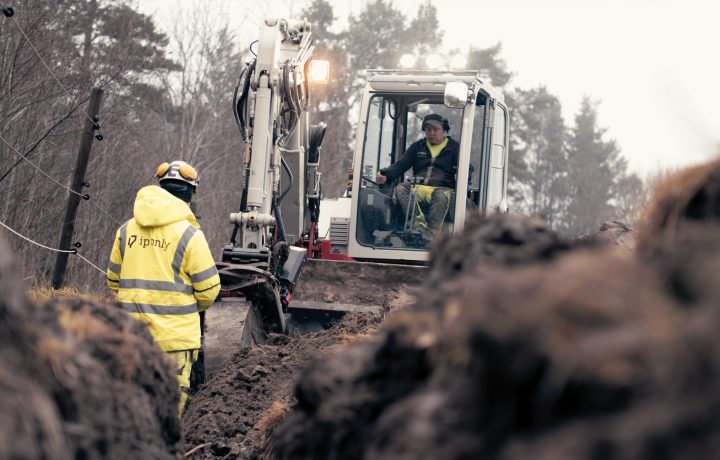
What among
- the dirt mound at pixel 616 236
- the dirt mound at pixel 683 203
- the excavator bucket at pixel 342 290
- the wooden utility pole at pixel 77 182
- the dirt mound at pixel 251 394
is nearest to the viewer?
the dirt mound at pixel 683 203

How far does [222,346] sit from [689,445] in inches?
287

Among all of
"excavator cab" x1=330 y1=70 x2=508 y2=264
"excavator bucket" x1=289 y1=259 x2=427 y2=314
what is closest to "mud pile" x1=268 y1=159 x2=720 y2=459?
"excavator bucket" x1=289 y1=259 x2=427 y2=314

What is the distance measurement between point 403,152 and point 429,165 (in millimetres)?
890

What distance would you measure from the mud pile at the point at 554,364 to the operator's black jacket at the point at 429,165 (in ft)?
28.0

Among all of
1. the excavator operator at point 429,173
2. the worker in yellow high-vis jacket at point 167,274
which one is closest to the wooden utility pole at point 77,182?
the excavator operator at point 429,173

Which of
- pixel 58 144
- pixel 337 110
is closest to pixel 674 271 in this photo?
pixel 58 144

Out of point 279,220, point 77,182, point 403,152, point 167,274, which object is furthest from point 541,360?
point 77,182

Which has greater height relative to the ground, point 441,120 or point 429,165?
point 441,120

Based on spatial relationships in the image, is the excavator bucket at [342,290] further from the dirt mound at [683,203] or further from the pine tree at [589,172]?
the pine tree at [589,172]

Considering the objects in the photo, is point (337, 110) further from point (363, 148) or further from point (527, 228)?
point (527, 228)

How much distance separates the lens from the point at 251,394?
26.1 ft

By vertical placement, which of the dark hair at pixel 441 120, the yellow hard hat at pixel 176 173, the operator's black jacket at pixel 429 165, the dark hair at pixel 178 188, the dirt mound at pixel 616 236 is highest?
the dark hair at pixel 441 120

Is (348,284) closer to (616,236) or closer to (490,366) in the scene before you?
(616,236)

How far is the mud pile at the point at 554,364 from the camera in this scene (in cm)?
190
